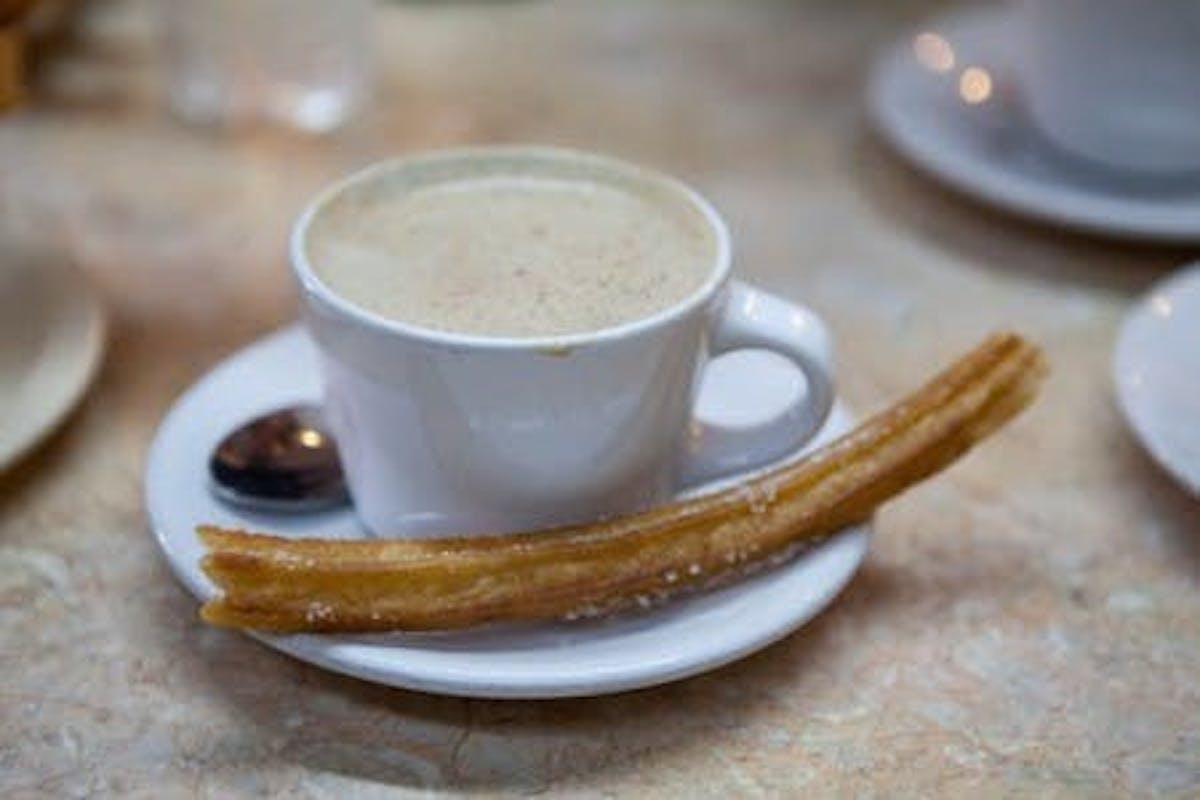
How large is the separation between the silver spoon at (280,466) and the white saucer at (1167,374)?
0.27 m

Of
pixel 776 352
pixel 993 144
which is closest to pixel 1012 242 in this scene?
pixel 993 144

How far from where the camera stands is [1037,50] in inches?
30.1

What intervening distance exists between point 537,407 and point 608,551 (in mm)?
46

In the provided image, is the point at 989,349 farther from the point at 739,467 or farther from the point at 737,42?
the point at 737,42

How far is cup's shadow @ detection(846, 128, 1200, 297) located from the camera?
29.2 inches

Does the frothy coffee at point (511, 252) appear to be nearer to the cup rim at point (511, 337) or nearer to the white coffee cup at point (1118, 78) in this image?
the cup rim at point (511, 337)

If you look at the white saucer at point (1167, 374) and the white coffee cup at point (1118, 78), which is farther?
the white coffee cup at point (1118, 78)

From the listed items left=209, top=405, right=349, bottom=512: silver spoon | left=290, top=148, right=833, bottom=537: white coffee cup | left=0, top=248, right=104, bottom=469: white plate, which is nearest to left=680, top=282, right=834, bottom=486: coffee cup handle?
left=290, top=148, right=833, bottom=537: white coffee cup

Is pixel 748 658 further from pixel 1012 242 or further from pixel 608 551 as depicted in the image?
pixel 1012 242

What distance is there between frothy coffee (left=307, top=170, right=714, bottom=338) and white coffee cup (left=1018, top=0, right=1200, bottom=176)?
264 mm

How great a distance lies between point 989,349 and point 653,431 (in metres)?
0.12

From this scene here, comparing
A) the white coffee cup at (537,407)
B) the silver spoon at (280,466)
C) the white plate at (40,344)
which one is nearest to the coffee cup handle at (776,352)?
the white coffee cup at (537,407)

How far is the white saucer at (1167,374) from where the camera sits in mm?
571

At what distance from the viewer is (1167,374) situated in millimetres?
612
